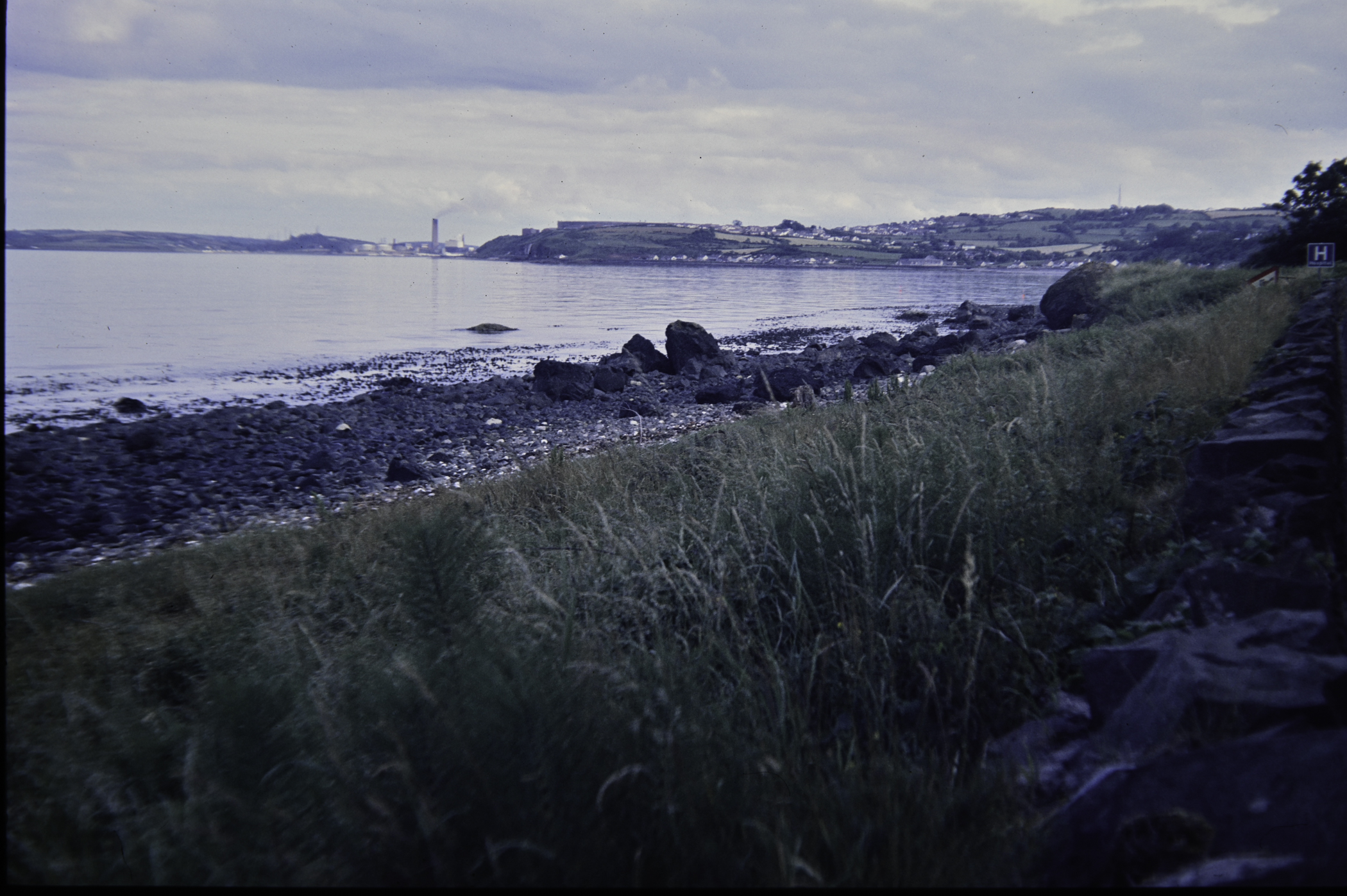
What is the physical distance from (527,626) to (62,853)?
6.38 feet

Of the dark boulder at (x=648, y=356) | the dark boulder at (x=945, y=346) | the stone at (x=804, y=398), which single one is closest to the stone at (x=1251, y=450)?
the stone at (x=804, y=398)

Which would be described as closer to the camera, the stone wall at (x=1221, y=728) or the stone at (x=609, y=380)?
the stone wall at (x=1221, y=728)

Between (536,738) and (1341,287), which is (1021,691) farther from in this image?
(1341,287)

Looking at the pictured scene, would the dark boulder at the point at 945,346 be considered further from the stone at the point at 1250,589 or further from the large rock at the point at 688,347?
the stone at the point at 1250,589

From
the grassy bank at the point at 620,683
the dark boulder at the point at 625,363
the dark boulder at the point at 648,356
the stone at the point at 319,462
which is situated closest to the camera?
the grassy bank at the point at 620,683

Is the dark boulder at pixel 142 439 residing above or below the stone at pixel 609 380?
below

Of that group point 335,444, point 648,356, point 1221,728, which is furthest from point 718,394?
point 1221,728

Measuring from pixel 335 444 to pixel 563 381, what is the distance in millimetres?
7315

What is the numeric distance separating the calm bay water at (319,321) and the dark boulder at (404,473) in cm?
840

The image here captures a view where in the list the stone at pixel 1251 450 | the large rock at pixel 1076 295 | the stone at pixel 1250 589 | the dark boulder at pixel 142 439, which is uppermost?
the large rock at pixel 1076 295

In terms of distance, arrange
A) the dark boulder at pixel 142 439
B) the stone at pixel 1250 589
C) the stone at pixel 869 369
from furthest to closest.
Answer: the stone at pixel 869 369
the dark boulder at pixel 142 439
the stone at pixel 1250 589

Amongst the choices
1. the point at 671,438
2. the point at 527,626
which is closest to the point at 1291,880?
the point at 527,626

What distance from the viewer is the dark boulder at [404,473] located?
12758mm

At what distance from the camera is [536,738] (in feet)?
7.14
